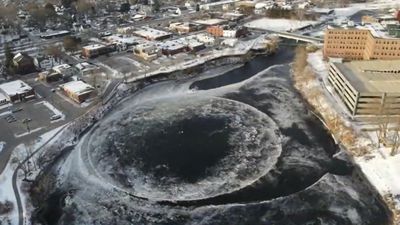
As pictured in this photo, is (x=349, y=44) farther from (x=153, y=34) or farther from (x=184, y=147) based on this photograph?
(x=184, y=147)

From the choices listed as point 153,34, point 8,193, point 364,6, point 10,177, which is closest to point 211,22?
point 153,34

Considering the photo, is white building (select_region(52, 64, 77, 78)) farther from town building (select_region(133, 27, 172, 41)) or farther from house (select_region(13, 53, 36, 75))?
town building (select_region(133, 27, 172, 41))

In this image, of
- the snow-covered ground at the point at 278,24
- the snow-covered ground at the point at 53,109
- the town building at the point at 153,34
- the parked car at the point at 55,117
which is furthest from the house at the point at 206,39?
the parked car at the point at 55,117

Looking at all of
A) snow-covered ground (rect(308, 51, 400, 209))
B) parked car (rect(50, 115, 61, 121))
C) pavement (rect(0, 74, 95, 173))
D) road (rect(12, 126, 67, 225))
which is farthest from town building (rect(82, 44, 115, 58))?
snow-covered ground (rect(308, 51, 400, 209))

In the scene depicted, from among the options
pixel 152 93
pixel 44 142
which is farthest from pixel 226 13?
pixel 44 142

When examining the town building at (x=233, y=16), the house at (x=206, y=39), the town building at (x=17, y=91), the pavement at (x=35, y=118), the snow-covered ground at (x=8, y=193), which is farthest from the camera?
the town building at (x=233, y=16)

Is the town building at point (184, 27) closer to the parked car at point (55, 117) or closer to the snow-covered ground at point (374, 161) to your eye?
the snow-covered ground at point (374, 161)
